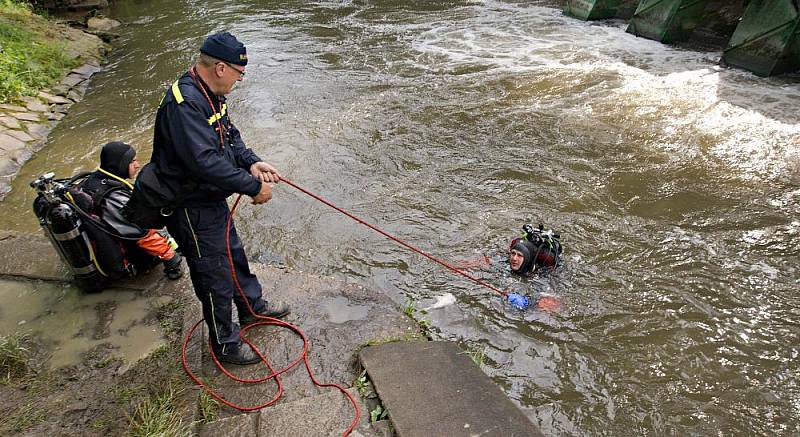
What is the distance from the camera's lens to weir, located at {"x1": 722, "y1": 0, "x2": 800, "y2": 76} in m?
9.54

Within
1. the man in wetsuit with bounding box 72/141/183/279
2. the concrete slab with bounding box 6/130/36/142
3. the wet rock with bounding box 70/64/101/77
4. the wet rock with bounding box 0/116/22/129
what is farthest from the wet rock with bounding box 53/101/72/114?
the man in wetsuit with bounding box 72/141/183/279

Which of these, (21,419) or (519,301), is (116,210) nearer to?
(21,419)

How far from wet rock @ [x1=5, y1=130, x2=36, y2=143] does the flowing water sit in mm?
371

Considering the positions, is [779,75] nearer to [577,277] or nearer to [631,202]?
[631,202]

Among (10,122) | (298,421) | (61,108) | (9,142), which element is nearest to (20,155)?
(9,142)

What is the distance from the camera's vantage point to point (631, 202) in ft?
20.4

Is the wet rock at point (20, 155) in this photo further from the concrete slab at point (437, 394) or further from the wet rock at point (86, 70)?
the concrete slab at point (437, 394)

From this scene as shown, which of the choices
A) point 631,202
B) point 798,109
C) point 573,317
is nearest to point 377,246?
point 573,317

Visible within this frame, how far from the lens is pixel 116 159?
3.96m

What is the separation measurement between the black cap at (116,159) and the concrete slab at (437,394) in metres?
2.63

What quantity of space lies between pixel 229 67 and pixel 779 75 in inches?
467

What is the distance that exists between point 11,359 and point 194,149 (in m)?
2.19

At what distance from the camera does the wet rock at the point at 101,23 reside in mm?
15527

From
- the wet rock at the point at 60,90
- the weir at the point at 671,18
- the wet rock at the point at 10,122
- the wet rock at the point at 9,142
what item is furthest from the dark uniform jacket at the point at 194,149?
the weir at the point at 671,18
